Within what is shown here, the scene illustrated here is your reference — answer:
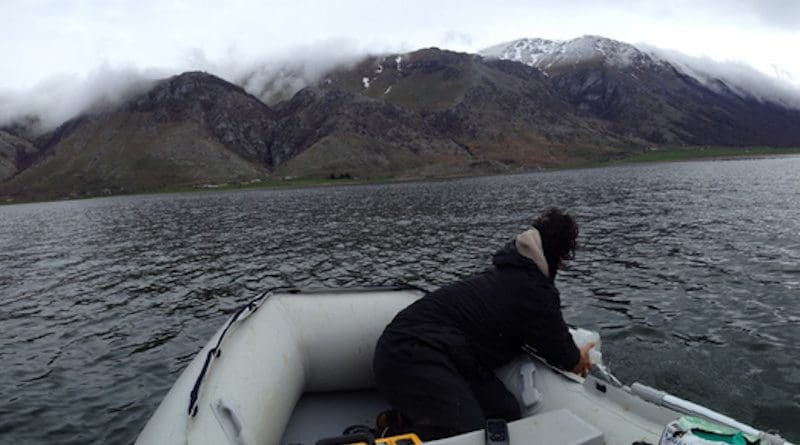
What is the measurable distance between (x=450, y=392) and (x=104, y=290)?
1964 cm

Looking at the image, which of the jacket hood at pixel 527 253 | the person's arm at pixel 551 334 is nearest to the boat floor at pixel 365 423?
the person's arm at pixel 551 334

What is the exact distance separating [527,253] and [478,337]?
1.09 meters

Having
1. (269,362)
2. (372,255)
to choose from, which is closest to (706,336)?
(269,362)

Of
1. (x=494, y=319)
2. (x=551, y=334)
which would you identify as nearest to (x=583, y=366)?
(x=551, y=334)

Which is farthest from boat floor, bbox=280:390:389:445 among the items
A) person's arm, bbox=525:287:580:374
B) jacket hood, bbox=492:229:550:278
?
jacket hood, bbox=492:229:550:278

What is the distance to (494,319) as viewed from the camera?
5.61 meters

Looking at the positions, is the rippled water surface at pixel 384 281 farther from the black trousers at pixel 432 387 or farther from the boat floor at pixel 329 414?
the black trousers at pixel 432 387

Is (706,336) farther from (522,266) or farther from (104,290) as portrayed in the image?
(104,290)

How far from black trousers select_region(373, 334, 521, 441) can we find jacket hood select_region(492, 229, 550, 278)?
118cm

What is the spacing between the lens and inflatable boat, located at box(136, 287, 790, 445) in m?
4.62

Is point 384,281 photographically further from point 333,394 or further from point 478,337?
point 478,337

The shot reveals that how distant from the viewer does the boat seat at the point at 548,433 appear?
4520 mm

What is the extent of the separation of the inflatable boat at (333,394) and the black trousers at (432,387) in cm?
50

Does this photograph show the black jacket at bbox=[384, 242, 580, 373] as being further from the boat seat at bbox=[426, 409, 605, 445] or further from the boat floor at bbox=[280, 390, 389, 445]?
the boat floor at bbox=[280, 390, 389, 445]
